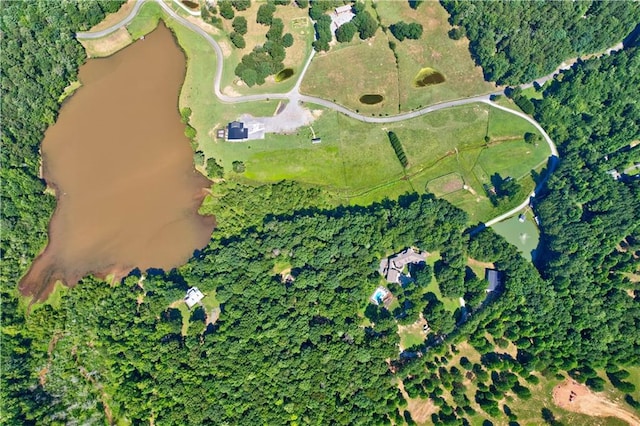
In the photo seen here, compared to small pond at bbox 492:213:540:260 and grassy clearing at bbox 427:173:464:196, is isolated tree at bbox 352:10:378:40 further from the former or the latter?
small pond at bbox 492:213:540:260

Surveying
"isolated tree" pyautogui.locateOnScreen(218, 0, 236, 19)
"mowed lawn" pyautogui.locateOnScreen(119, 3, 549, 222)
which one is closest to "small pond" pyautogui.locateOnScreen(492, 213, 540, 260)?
"mowed lawn" pyautogui.locateOnScreen(119, 3, 549, 222)

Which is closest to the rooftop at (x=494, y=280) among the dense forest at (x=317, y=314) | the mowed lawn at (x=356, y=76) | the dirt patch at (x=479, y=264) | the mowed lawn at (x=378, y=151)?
the dirt patch at (x=479, y=264)

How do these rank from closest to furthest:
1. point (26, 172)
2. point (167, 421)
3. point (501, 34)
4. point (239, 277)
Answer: point (167, 421), point (239, 277), point (26, 172), point (501, 34)

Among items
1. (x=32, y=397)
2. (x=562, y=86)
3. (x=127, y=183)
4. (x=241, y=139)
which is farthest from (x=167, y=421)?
(x=562, y=86)

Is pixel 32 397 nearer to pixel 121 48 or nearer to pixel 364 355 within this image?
pixel 364 355

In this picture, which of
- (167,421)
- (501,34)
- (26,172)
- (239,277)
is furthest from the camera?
(501,34)

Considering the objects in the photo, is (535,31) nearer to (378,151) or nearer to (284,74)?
(378,151)

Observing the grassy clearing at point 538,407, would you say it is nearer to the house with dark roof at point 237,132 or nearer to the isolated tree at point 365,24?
the house with dark roof at point 237,132
